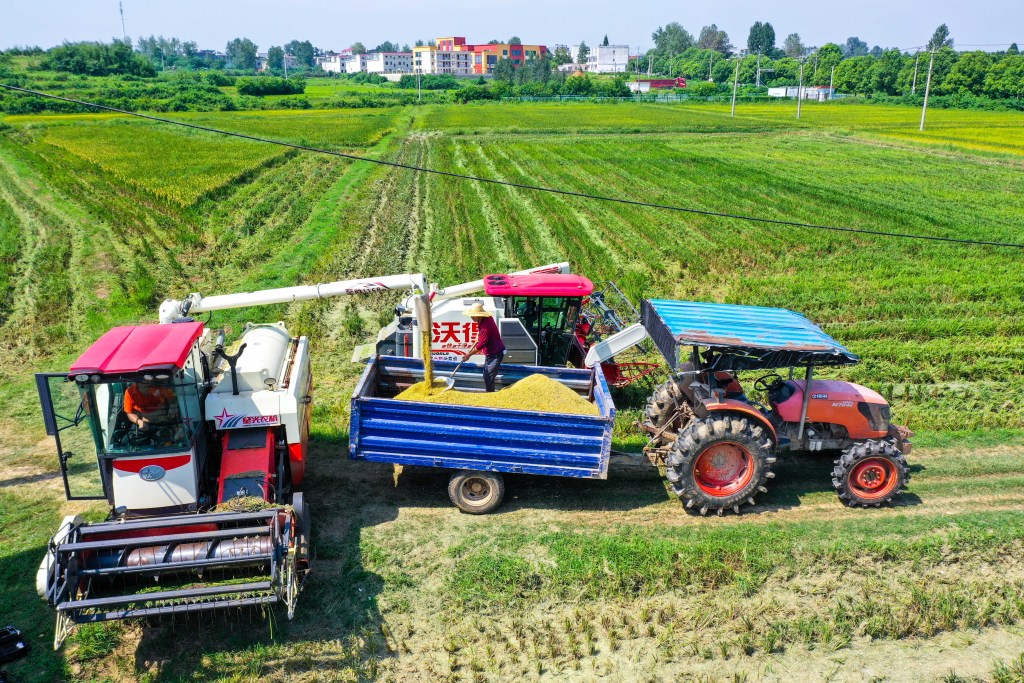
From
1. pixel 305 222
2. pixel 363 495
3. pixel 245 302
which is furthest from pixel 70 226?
pixel 363 495

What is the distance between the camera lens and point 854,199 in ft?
96.0

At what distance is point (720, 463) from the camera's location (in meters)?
9.45

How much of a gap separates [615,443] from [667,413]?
1045mm

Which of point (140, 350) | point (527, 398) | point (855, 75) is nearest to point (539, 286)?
point (527, 398)

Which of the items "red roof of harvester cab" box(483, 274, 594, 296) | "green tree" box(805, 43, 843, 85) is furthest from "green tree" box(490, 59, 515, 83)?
"red roof of harvester cab" box(483, 274, 594, 296)

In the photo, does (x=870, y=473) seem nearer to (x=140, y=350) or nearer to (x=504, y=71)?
(x=140, y=350)

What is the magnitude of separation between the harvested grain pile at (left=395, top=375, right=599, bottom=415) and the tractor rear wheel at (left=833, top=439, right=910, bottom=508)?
3184mm

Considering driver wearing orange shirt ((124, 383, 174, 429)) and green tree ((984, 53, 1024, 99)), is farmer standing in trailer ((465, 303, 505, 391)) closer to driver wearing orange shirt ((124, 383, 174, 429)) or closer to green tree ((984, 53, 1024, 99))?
driver wearing orange shirt ((124, 383, 174, 429))

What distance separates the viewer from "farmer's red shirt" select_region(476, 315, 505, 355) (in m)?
10.3

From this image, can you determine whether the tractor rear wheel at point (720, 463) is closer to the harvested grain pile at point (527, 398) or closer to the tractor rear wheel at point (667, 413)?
the tractor rear wheel at point (667, 413)

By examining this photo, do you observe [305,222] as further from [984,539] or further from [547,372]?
[984,539]

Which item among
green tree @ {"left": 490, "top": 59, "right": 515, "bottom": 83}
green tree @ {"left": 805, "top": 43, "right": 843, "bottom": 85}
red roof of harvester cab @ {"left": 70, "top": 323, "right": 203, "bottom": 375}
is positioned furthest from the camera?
green tree @ {"left": 805, "top": 43, "right": 843, "bottom": 85}

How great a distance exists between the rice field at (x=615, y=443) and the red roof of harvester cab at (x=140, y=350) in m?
2.51

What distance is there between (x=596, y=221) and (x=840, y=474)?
16526 millimetres
